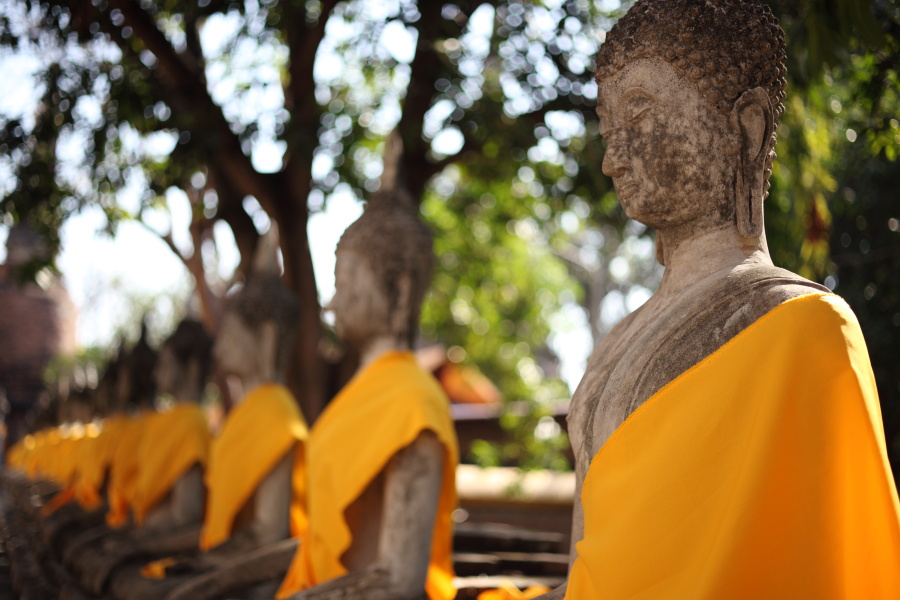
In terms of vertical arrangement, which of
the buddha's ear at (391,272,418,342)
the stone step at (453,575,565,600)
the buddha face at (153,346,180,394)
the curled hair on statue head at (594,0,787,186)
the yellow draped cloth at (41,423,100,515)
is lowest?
the yellow draped cloth at (41,423,100,515)

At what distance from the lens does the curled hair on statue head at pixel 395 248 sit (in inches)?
152

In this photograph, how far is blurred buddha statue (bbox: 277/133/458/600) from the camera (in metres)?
3.27

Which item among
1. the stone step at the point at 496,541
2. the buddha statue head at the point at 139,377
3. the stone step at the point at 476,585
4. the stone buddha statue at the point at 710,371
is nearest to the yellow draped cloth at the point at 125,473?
the buddha statue head at the point at 139,377

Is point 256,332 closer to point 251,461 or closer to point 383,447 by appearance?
point 251,461

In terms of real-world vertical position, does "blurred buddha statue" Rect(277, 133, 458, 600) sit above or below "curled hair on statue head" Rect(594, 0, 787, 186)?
below

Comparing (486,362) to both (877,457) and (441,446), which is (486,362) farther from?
(877,457)

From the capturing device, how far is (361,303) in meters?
3.84

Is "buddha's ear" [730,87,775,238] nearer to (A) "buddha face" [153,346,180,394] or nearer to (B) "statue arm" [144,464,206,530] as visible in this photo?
(B) "statue arm" [144,464,206,530]

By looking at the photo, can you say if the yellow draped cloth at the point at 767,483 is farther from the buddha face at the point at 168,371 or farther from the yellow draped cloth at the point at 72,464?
the yellow draped cloth at the point at 72,464

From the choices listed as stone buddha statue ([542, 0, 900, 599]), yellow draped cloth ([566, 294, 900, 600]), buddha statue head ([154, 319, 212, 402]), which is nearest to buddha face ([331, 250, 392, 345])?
stone buddha statue ([542, 0, 900, 599])

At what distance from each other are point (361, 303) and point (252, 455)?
1464 mm

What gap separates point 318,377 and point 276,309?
2.50 metres

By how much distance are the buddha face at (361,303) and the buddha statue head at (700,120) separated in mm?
1765

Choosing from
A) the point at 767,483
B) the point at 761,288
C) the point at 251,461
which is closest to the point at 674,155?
the point at 761,288
